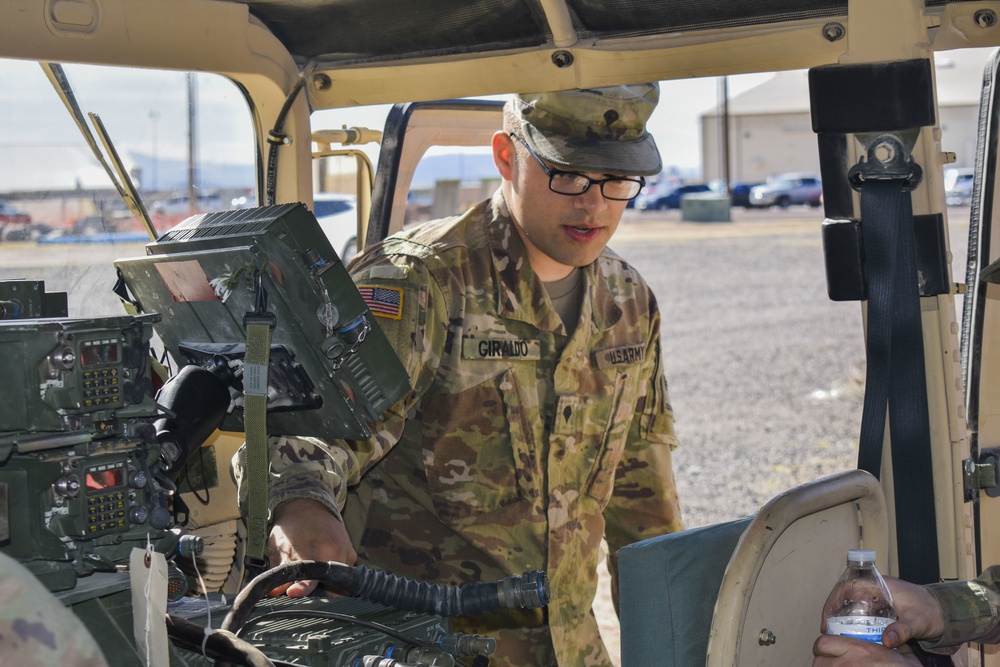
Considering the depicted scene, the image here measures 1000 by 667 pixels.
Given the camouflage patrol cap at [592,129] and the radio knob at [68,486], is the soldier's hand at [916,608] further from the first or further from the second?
the radio knob at [68,486]

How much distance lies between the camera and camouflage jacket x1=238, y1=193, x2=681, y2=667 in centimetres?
293

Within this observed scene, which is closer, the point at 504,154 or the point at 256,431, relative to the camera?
the point at 256,431

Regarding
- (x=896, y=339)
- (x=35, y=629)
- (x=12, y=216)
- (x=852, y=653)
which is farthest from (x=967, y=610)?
(x=12, y=216)

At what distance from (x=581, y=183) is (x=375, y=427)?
84 cm

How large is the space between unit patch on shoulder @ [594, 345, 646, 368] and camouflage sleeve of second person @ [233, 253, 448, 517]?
1.63ft

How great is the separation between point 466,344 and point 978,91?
148cm

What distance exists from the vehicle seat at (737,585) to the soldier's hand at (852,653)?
78mm

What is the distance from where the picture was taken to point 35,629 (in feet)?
3.68

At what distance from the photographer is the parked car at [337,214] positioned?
357 centimetres

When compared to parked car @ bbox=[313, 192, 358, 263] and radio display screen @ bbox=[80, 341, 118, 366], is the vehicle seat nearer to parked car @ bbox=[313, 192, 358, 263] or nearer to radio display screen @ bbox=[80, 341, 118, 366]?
radio display screen @ bbox=[80, 341, 118, 366]

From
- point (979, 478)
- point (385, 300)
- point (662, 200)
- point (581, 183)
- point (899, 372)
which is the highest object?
point (662, 200)

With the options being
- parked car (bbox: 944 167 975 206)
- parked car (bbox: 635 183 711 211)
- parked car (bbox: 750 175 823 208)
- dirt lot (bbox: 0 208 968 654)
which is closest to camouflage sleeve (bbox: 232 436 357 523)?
dirt lot (bbox: 0 208 968 654)

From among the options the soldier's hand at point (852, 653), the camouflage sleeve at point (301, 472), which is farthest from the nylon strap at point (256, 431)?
the soldier's hand at point (852, 653)

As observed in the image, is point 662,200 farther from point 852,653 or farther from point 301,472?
point 852,653
